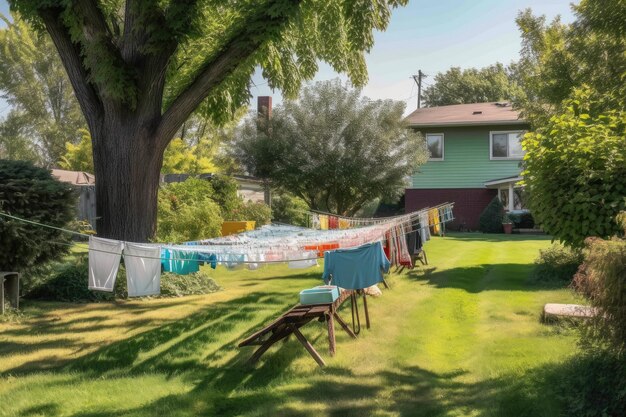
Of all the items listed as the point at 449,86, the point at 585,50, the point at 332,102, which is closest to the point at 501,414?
the point at 585,50

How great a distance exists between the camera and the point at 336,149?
24.8 metres

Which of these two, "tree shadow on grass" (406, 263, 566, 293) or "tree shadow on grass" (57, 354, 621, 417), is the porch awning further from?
"tree shadow on grass" (57, 354, 621, 417)

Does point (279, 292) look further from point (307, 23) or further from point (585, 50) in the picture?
point (585, 50)

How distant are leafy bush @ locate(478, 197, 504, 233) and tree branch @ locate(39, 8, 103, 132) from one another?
2190cm

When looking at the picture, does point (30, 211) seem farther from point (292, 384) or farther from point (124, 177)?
point (292, 384)

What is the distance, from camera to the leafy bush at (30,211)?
31.3 ft

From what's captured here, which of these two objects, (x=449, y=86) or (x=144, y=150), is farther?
(x=449, y=86)

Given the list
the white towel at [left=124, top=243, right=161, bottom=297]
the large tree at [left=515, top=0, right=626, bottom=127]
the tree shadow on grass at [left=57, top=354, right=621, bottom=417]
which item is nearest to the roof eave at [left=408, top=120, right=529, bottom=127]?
the large tree at [left=515, top=0, right=626, bottom=127]

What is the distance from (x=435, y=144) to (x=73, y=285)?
23.4 metres

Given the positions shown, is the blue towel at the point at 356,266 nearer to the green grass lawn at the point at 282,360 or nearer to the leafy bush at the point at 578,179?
the green grass lawn at the point at 282,360

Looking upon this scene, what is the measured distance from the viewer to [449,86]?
58844 mm

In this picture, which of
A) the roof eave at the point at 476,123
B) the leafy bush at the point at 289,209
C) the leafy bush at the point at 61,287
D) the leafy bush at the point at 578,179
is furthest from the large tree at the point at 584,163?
the roof eave at the point at 476,123

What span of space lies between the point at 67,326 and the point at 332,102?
1787 cm

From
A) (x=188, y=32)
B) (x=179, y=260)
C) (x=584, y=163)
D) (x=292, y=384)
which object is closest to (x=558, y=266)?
(x=584, y=163)
